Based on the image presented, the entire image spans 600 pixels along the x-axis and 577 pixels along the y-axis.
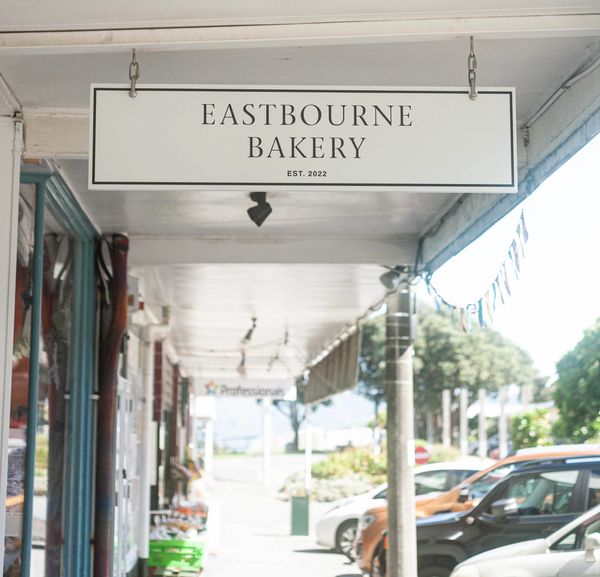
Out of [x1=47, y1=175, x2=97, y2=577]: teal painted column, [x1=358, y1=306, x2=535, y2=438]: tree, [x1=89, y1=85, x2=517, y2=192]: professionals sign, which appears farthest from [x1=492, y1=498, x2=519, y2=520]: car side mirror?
[x1=358, y1=306, x2=535, y2=438]: tree

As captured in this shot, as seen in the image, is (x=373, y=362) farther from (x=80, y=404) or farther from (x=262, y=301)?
(x=80, y=404)

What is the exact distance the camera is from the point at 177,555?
1228cm

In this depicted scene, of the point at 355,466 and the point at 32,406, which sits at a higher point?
the point at 32,406

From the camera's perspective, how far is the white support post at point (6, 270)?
5105 millimetres

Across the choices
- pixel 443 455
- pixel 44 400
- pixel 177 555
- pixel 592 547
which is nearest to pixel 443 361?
pixel 443 455

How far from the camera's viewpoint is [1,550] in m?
5.08

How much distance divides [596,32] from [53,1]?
228 centimetres

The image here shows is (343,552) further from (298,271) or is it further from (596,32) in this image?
(596,32)

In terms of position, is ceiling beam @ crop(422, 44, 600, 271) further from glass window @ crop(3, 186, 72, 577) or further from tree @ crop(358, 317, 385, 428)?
tree @ crop(358, 317, 385, 428)

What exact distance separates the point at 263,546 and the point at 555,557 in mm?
8074

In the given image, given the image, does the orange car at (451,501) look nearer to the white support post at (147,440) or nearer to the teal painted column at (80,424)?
the white support post at (147,440)

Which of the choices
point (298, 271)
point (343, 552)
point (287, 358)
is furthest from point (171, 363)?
point (298, 271)

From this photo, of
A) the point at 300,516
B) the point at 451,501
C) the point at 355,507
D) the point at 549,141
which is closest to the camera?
the point at 549,141

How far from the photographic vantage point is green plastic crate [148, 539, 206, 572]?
1220 cm
